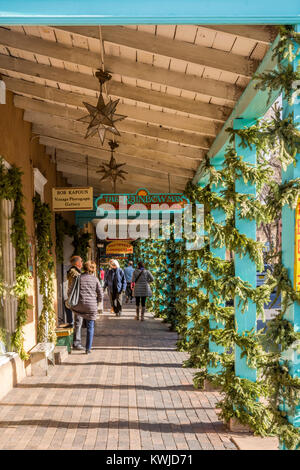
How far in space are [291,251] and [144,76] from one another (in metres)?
3.21

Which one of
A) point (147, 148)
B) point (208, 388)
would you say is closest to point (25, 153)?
point (147, 148)

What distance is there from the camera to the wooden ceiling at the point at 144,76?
504 centimetres

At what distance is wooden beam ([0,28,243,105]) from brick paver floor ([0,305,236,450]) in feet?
11.7

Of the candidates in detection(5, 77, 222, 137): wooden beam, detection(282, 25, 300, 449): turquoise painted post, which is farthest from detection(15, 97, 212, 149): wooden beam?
detection(282, 25, 300, 449): turquoise painted post

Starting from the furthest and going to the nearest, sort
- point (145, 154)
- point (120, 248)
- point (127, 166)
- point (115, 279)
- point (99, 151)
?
1. point (120, 248)
2. point (115, 279)
3. point (127, 166)
4. point (99, 151)
5. point (145, 154)

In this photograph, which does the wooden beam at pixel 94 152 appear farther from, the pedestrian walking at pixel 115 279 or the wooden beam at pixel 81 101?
the pedestrian walking at pixel 115 279

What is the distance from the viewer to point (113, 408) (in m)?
6.17

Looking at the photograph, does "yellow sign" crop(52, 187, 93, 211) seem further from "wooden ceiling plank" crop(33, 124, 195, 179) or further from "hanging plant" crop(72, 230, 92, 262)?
"hanging plant" crop(72, 230, 92, 262)

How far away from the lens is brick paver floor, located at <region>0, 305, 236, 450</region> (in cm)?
503

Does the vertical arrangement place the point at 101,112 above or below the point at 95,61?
below

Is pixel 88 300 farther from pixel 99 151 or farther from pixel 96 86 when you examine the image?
pixel 96 86

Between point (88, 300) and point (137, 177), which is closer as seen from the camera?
point (88, 300)

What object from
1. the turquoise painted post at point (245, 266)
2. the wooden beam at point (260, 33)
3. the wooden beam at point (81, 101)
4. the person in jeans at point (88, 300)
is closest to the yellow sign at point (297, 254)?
the wooden beam at point (260, 33)
